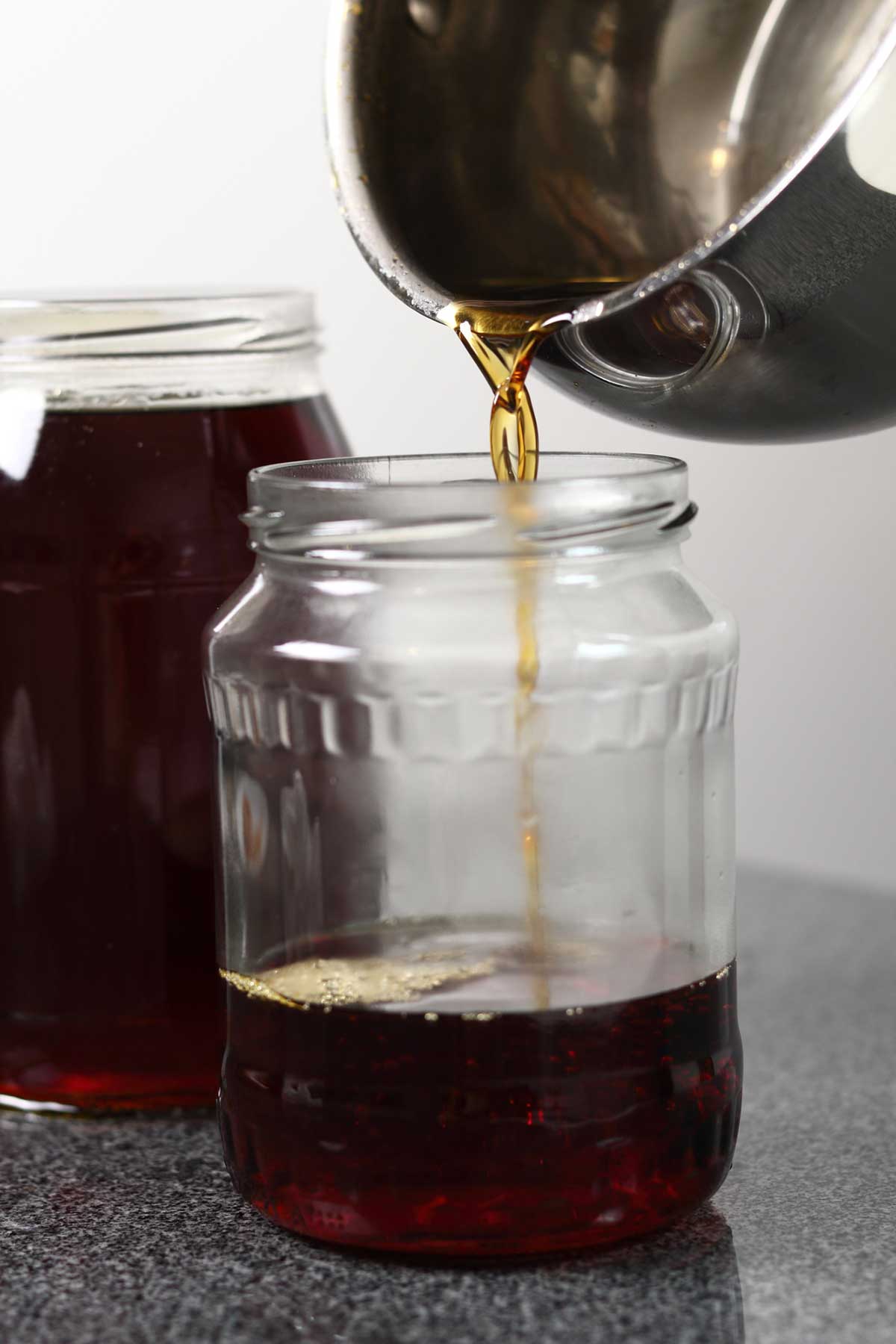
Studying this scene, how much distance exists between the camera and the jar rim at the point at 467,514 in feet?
2.14

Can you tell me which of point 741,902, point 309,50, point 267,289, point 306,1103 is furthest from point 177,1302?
point 309,50

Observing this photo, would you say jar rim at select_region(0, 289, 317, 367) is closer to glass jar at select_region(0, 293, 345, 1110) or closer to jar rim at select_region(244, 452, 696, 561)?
glass jar at select_region(0, 293, 345, 1110)

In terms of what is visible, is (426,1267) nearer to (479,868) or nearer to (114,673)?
(479,868)

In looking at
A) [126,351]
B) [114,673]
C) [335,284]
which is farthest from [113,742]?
[335,284]

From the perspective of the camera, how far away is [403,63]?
2.62 feet

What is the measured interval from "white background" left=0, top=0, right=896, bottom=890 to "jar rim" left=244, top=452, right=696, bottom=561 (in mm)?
979

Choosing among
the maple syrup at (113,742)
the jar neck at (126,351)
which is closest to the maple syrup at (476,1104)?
the maple syrup at (113,742)

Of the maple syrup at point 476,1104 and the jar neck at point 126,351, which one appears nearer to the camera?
the maple syrup at point 476,1104

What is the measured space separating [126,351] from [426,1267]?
403mm

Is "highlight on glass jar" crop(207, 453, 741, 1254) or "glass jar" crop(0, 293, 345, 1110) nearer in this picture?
"highlight on glass jar" crop(207, 453, 741, 1254)

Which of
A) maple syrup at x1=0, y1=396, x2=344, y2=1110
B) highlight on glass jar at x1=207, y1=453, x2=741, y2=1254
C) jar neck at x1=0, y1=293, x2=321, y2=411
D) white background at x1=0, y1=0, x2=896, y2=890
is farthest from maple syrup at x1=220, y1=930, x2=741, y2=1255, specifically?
white background at x1=0, y1=0, x2=896, y2=890

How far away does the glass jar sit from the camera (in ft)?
2.62

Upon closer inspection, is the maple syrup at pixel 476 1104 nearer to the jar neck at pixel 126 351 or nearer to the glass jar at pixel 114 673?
the glass jar at pixel 114 673

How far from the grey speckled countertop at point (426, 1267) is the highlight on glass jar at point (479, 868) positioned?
0.02 meters
